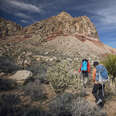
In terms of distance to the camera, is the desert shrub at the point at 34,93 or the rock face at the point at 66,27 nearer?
the desert shrub at the point at 34,93

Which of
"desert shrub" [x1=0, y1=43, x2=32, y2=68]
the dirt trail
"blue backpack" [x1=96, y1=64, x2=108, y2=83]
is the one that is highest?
"desert shrub" [x1=0, y1=43, x2=32, y2=68]

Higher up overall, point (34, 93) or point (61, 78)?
point (61, 78)

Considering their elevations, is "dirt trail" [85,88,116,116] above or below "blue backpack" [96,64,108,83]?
below

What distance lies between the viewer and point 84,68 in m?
5.20

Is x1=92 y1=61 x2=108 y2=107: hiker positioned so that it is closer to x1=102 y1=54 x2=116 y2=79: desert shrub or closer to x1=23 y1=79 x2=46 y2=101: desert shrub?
x1=23 y1=79 x2=46 y2=101: desert shrub

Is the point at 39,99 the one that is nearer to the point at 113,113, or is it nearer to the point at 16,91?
the point at 16,91

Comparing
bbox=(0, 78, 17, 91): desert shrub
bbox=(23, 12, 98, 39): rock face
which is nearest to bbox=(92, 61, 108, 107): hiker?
bbox=(0, 78, 17, 91): desert shrub

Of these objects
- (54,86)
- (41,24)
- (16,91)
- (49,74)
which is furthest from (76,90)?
(41,24)

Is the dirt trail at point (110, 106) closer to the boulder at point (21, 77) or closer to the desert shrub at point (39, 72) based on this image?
the desert shrub at point (39, 72)

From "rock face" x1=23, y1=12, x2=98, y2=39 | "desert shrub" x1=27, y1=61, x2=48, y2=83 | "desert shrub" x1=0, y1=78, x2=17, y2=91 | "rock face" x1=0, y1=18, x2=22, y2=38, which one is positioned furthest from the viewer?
"rock face" x1=0, y1=18, x2=22, y2=38

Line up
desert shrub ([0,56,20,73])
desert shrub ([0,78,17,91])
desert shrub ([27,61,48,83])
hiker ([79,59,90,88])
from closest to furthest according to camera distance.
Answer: desert shrub ([0,78,17,91]) < hiker ([79,59,90,88]) < desert shrub ([27,61,48,83]) < desert shrub ([0,56,20,73])

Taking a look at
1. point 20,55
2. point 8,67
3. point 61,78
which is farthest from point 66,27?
point 61,78

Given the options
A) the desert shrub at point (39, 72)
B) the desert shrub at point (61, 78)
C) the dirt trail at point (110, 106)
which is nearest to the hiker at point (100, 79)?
the dirt trail at point (110, 106)

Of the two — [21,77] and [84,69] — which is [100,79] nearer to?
[84,69]
